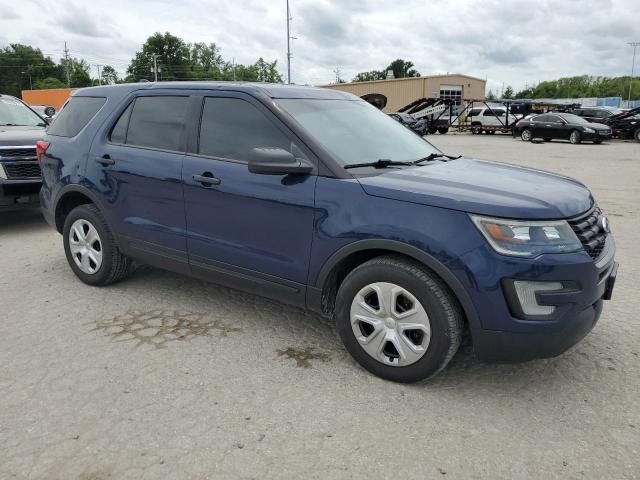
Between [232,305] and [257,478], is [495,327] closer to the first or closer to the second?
[257,478]

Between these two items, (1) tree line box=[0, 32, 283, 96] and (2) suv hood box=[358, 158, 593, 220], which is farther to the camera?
(1) tree line box=[0, 32, 283, 96]

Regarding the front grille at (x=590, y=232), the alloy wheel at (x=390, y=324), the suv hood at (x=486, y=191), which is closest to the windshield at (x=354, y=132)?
the suv hood at (x=486, y=191)

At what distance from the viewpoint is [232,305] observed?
445 centimetres

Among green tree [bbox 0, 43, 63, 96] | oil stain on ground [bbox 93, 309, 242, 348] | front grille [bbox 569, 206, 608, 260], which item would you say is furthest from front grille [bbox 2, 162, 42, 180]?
green tree [bbox 0, 43, 63, 96]

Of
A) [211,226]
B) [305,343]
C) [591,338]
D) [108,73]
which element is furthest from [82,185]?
[108,73]

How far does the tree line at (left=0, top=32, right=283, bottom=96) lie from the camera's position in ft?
322

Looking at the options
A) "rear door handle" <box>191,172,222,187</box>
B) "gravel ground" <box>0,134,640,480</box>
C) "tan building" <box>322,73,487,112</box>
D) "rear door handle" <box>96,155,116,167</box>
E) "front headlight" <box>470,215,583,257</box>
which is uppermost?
"tan building" <box>322,73,487,112</box>

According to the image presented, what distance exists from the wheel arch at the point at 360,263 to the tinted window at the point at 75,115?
2754 millimetres

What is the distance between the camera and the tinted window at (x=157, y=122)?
4105 mm

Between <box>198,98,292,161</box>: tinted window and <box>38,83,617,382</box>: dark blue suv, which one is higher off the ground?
<box>198,98,292,161</box>: tinted window

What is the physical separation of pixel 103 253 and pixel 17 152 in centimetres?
328

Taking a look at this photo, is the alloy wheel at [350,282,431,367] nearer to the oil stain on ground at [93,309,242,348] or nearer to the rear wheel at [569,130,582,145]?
the oil stain on ground at [93,309,242,348]

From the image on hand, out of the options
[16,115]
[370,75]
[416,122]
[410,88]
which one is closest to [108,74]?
[370,75]

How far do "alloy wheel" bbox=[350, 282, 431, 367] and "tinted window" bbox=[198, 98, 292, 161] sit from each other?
3.62ft
